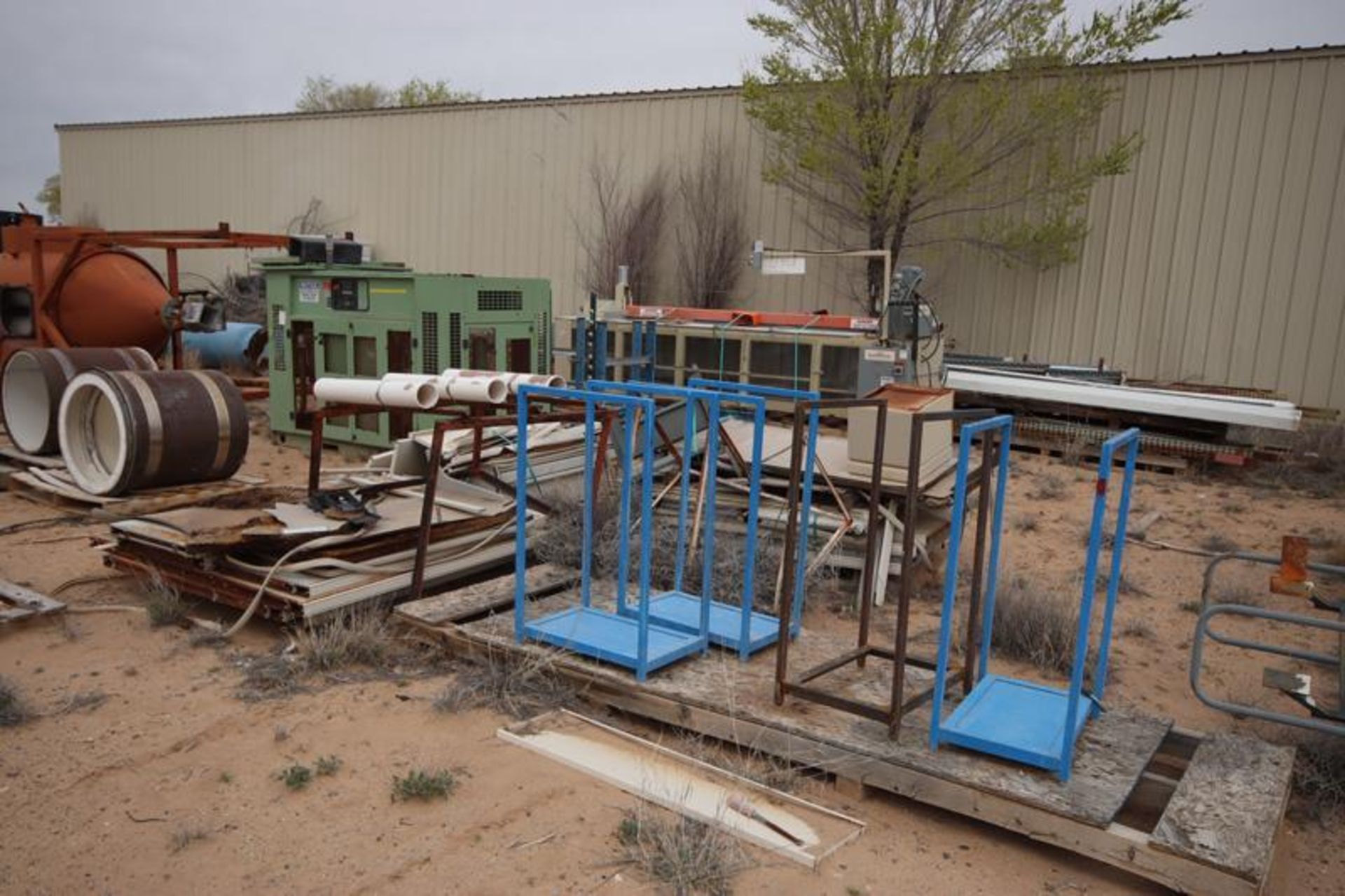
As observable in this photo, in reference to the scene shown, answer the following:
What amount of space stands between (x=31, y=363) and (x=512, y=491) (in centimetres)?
527

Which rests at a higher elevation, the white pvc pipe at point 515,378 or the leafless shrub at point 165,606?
the white pvc pipe at point 515,378

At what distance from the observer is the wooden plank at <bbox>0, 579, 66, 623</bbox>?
5.29 m

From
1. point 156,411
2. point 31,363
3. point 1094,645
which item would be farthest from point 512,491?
point 31,363

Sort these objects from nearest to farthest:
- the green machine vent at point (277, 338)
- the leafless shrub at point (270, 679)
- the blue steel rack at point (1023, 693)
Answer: the blue steel rack at point (1023, 693), the leafless shrub at point (270, 679), the green machine vent at point (277, 338)

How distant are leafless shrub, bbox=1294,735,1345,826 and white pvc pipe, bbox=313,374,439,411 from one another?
188 inches

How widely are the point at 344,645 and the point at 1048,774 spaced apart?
10.8 feet

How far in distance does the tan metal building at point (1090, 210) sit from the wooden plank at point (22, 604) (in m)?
11.9

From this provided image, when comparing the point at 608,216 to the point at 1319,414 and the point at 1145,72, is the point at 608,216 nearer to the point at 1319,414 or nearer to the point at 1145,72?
the point at 1145,72

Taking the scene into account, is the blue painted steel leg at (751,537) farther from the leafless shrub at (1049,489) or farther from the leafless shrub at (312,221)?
the leafless shrub at (312,221)

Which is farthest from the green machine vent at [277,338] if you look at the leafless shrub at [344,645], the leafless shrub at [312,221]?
the leafless shrub at [312,221]

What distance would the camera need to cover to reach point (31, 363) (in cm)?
888

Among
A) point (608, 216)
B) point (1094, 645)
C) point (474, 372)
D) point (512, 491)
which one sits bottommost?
point (1094, 645)

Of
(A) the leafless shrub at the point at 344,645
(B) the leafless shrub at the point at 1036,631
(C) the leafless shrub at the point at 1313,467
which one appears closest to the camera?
(A) the leafless shrub at the point at 344,645

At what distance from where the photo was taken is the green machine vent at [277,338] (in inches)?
400
